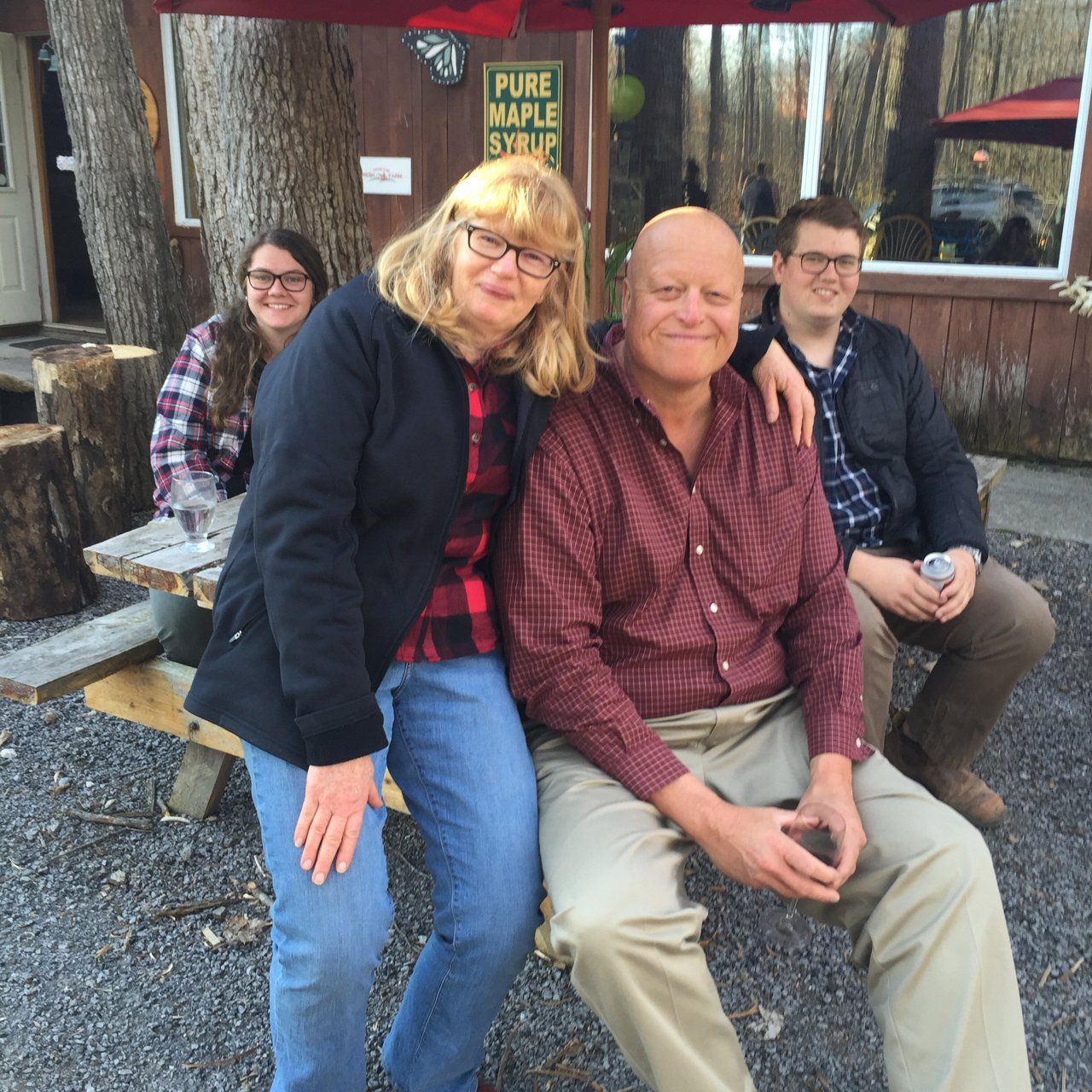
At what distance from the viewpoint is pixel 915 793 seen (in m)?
1.98

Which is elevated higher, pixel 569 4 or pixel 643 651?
pixel 569 4

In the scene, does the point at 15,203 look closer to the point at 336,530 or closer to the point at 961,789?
the point at 336,530

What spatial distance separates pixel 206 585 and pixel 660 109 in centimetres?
583

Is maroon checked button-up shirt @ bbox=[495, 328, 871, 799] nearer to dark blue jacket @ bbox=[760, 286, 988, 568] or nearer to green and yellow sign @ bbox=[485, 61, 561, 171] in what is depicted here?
dark blue jacket @ bbox=[760, 286, 988, 568]

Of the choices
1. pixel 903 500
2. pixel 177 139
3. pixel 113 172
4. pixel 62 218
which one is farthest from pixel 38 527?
pixel 62 218

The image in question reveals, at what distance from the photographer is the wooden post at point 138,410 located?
17.2 feet

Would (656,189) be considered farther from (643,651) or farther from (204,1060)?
(204,1060)

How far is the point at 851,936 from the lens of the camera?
191 cm

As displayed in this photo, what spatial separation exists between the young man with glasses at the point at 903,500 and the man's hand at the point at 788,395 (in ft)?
2.07

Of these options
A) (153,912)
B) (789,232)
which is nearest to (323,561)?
(153,912)

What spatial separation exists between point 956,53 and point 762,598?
18.4ft

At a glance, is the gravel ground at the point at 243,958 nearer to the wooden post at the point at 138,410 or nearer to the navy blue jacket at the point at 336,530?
the navy blue jacket at the point at 336,530

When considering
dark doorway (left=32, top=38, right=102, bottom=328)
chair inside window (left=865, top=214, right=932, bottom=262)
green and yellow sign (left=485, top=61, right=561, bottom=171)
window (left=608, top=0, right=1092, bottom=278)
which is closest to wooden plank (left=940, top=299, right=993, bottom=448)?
window (left=608, top=0, right=1092, bottom=278)

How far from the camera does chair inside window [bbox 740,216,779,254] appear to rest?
23.2 feet
